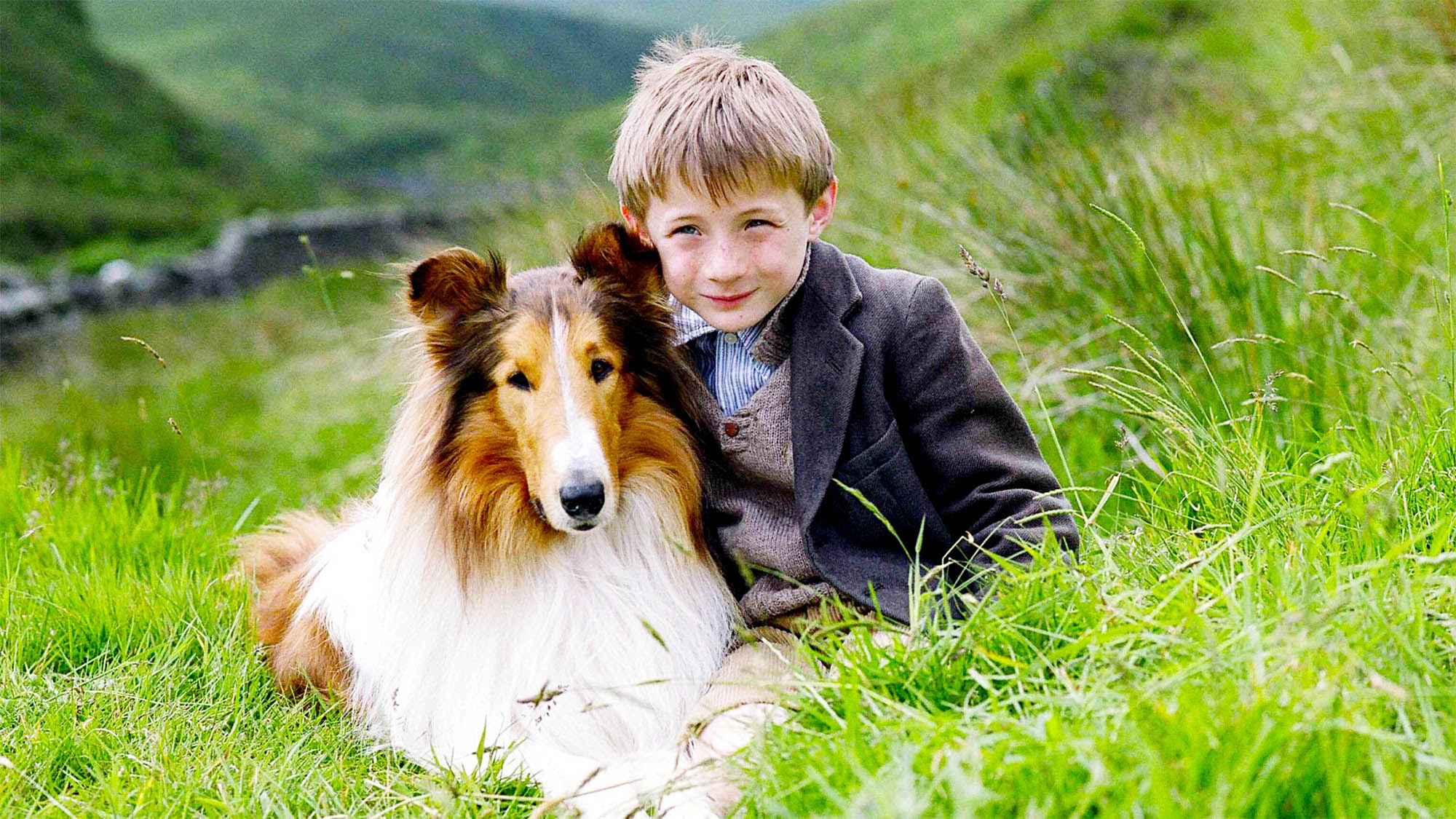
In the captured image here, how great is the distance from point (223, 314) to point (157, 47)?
1579 inches

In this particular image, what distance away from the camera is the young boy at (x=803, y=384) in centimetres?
301

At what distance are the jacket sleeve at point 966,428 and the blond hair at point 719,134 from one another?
48cm

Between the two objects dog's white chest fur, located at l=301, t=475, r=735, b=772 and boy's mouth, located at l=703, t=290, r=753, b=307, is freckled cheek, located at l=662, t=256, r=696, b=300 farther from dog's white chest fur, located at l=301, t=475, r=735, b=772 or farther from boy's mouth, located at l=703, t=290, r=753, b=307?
dog's white chest fur, located at l=301, t=475, r=735, b=772

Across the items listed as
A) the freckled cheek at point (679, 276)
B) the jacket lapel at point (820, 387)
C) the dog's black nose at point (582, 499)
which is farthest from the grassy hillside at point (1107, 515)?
the freckled cheek at point (679, 276)

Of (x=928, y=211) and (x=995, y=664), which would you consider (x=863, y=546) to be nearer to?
(x=995, y=664)

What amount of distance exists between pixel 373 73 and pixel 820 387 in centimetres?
4920

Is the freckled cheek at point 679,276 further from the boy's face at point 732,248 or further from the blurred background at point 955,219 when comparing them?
the blurred background at point 955,219

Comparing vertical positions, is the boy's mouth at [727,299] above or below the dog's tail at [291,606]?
above

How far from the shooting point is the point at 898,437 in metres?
3.13

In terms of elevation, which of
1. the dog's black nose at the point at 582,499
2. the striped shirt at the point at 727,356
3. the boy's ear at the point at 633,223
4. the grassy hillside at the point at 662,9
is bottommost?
the grassy hillside at the point at 662,9

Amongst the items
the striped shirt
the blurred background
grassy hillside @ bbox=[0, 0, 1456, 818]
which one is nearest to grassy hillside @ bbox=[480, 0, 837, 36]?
the blurred background

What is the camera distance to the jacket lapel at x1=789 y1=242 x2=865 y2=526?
304cm

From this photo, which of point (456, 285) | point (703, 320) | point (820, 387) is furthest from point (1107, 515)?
point (456, 285)

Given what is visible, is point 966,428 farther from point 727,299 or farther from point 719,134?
point 719,134
